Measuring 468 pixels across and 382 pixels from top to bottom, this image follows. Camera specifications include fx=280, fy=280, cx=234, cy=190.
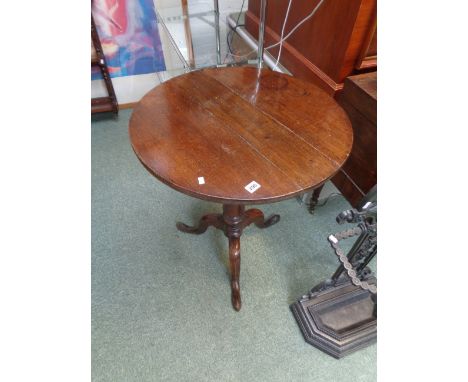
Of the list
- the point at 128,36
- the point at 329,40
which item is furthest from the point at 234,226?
the point at 128,36

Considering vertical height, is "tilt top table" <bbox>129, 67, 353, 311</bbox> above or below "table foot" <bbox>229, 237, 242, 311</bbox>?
above

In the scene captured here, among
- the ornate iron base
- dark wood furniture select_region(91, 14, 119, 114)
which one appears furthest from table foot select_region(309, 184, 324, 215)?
dark wood furniture select_region(91, 14, 119, 114)

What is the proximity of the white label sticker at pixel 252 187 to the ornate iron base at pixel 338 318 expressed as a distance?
647mm

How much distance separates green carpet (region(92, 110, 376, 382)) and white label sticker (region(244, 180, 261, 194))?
705 millimetres

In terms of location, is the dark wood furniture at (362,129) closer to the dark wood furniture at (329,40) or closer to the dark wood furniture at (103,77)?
the dark wood furniture at (329,40)

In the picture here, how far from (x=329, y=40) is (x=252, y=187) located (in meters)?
0.78

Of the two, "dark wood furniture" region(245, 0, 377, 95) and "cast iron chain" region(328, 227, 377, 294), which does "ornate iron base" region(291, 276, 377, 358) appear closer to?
"cast iron chain" region(328, 227, 377, 294)

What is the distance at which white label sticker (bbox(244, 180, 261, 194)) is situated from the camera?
662mm

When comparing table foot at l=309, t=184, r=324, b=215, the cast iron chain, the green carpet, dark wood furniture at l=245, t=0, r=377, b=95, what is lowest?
the green carpet

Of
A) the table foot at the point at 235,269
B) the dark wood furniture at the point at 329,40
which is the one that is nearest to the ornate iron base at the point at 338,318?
the table foot at the point at 235,269

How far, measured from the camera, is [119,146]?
194 cm

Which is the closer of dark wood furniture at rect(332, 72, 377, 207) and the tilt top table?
the tilt top table

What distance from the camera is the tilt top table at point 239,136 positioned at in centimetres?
68
